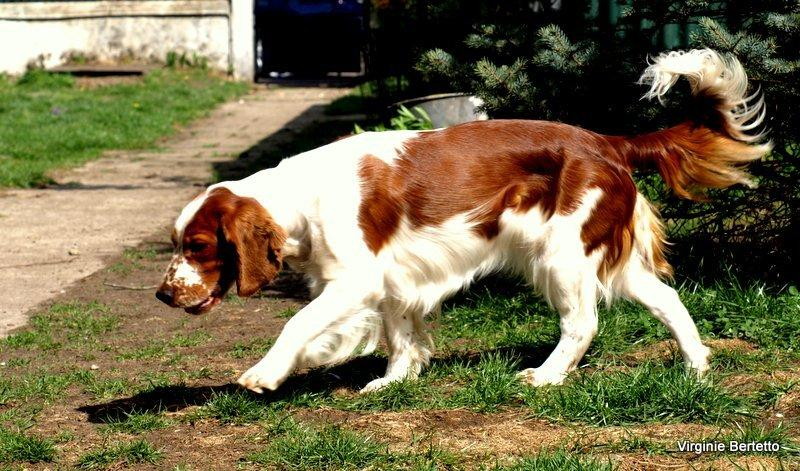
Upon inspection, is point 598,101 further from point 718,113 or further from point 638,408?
point 638,408

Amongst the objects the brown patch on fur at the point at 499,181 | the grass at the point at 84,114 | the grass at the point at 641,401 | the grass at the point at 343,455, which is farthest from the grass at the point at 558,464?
the grass at the point at 84,114

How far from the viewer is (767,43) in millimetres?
5105

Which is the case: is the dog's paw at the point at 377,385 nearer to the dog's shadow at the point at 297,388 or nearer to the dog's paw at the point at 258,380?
the dog's shadow at the point at 297,388

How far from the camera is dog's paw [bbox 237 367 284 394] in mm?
4320

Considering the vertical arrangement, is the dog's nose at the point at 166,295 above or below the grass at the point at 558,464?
above

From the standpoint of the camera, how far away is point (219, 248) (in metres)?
4.46

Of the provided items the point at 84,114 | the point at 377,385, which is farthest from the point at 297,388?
the point at 84,114

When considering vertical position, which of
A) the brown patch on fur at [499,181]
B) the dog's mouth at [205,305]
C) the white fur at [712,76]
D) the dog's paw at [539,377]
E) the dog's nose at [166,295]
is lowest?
the dog's paw at [539,377]

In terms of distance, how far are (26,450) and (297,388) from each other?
3.85 ft

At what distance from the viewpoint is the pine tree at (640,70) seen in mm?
5199

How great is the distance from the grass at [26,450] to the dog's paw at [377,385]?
128 cm

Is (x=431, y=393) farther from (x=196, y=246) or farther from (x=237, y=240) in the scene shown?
(x=196, y=246)

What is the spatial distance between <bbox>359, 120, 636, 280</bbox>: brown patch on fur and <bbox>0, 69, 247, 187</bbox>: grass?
6835mm

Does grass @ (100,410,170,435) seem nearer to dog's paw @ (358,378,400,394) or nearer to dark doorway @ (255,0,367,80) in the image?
dog's paw @ (358,378,400,394)
